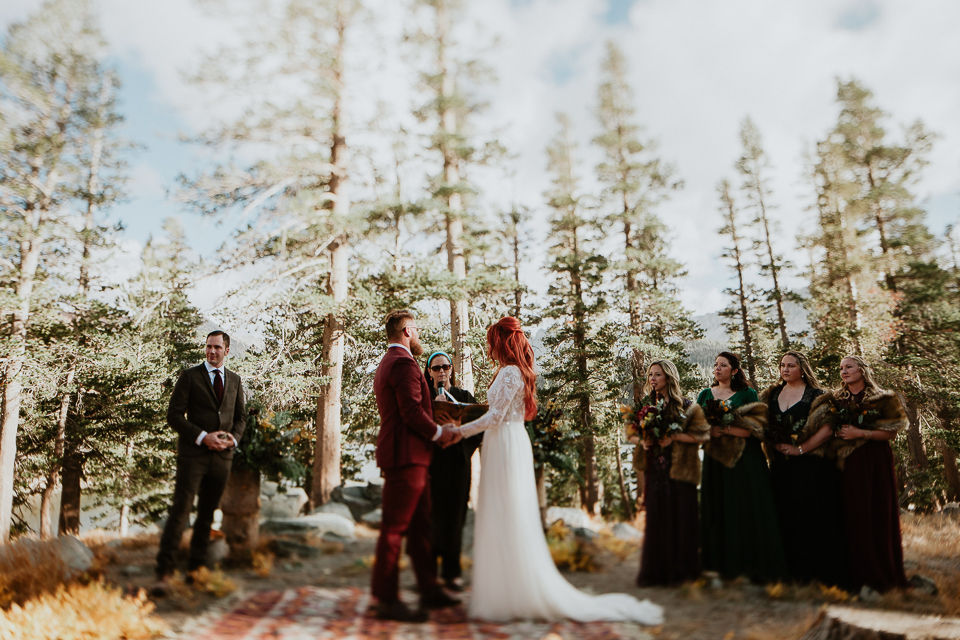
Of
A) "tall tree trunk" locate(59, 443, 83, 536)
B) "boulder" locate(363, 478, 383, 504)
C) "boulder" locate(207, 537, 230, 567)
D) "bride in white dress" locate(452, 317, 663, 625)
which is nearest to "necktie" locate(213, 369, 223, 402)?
"boulder" locate(207, 537, 230, 567)

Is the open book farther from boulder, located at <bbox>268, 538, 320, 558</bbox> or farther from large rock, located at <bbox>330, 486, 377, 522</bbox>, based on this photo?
large rock, located at <bbox>330, 486, 377, 522</bbox>

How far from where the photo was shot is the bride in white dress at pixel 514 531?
12.0 ft

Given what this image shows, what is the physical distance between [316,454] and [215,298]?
3.18m

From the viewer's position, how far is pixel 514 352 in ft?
13.6

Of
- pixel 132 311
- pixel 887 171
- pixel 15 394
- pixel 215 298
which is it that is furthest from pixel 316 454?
pixel 887 171

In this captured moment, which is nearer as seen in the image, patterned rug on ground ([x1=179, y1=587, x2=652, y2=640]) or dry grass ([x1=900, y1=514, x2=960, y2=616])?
patterned rug on ground ([x1=179, y1=587, x2=652, y2=640])

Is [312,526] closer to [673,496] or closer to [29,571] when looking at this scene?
[29,571]

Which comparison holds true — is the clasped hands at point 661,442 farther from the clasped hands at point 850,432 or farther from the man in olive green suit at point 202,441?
the man in olive green suit at point 202,441

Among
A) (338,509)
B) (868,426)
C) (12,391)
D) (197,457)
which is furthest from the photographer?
(12,391)

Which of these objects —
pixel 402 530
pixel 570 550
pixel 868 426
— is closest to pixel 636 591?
pixel 570 550

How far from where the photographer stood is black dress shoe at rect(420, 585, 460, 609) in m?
3.75

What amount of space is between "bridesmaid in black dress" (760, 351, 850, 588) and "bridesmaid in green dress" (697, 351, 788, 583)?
0.21 meters

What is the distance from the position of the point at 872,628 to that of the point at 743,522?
6.02ft

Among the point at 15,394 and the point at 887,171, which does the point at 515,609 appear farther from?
the point at 887,171
